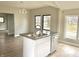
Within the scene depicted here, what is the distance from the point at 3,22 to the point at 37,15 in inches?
252

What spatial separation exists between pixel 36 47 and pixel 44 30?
2.20 m

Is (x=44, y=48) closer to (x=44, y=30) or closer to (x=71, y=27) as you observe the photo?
(x=44, y=30)

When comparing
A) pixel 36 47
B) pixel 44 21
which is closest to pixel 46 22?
pixel 44 21

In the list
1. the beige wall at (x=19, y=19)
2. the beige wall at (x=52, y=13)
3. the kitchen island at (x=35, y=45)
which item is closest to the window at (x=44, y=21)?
the beige wall at (x=52, y=13)

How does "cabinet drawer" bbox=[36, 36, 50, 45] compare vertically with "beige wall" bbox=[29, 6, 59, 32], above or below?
below

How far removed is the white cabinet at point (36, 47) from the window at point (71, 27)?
2.87 m

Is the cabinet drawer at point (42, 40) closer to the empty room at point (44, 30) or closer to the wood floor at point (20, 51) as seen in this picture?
the empty room at point (44, 30)

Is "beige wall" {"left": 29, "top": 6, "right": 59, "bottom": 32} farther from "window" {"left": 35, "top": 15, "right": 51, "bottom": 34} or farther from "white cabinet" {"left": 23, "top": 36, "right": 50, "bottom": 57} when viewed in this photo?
"white cabinet" {"left": 23, "top": 36, "right": 50, "bottom": 57}

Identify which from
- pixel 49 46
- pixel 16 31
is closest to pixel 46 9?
pixel 16 31

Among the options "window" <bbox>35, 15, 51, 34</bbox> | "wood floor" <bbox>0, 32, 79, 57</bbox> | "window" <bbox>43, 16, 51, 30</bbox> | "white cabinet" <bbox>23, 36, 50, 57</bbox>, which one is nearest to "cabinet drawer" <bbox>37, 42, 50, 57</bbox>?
"white cabinet" <bbox>23, 36, 50, 57</bbox>

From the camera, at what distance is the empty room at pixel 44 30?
3652mm

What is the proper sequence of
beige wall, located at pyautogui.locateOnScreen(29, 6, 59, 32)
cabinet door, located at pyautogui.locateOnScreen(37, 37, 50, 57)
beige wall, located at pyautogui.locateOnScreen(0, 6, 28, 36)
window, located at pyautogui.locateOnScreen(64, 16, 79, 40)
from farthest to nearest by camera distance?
beige wall, located at pyautogui.locateOnScreen(0, 6, 28, 36), beige wall, located at pyautogui.locateOnScreen(29, 6, 59, 32), window, located at pyautogui.locateOnScreen(64, 16, 79, 40), cabinet door, located at pyautogui.locateOnScreen(37, 37, 50, 57)

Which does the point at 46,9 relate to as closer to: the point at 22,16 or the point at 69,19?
the point at 69,19

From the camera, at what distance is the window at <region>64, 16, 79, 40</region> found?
6121mm
